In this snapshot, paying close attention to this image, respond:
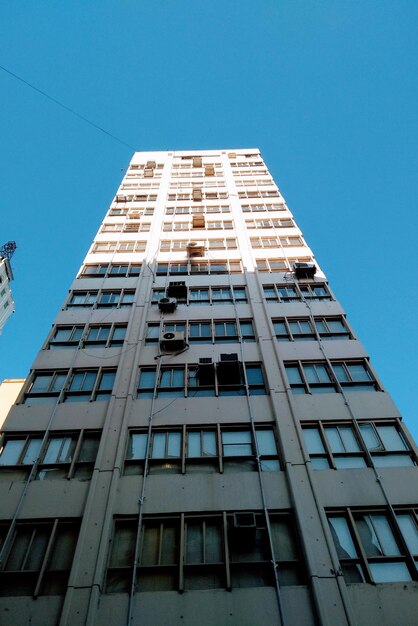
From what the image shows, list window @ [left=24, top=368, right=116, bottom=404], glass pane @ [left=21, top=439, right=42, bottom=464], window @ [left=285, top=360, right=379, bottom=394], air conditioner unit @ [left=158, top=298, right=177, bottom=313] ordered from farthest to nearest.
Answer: air conditioner unit @ [left=158, top=298, right=177, bottom=313]
window @ [left=285, top=360, right=379, bottom=394]
window @ [left=24, top=368, right=116, bottom=404]
glass pane @ [left=21, top=439, right=42, bottom=464]

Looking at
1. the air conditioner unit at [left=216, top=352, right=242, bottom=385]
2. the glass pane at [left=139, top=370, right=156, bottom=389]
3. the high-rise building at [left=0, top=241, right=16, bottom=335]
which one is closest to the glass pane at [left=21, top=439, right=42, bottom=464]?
the glass pane at [left=139, top=370, right=156, bottom=389]

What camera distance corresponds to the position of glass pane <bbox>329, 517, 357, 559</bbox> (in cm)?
846

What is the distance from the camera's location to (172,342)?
13719mm

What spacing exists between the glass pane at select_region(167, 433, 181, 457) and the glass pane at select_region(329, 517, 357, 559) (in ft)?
13.5

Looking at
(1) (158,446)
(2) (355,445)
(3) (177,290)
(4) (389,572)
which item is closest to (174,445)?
(1) (158,446)

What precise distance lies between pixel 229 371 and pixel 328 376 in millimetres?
3251

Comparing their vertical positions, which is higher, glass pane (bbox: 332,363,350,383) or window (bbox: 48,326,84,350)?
window (bbox: 48,326,84,350)

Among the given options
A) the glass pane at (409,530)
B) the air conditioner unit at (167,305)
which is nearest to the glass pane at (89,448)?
the air conditioner unit at (167,305)

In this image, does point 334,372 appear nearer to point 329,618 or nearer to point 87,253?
point 329,618

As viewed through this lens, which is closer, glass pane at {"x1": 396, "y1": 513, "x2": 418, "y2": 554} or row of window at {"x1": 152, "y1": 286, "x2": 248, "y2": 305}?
glass pane at {"x1": 396, "y1": 513, "x2": 418, "y2": 554}

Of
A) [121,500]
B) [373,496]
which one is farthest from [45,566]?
[373,496]

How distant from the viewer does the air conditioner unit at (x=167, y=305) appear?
15812 millimetres

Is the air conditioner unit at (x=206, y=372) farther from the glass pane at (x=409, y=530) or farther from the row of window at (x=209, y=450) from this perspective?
the glass pane at (x=409, y=530)

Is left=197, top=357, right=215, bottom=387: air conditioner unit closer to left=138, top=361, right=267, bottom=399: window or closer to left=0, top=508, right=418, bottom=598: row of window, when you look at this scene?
left=138, top=361, right=267, bottom=399: window
